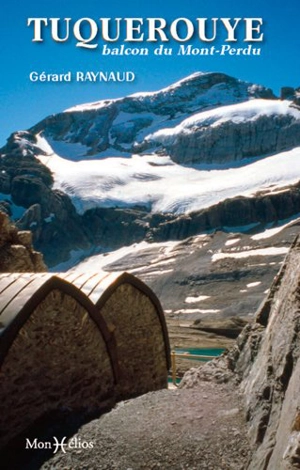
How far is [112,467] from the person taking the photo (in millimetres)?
7922

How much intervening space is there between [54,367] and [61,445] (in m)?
2.25

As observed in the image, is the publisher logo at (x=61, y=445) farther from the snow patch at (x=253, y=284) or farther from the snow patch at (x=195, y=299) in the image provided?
the snow patch at (x=195, y=299)

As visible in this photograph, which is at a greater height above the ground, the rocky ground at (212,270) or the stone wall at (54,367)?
the stone wall at (54,367)

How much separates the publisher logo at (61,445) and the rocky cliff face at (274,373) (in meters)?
2.60

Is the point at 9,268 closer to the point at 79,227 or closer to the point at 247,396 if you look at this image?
the point at 247,396

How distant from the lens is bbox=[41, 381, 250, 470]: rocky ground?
7555 millimetres

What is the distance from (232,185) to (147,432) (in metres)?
188

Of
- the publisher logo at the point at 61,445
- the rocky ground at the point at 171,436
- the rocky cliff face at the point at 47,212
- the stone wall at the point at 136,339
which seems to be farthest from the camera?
the rocky cliff face at the point at 47,212

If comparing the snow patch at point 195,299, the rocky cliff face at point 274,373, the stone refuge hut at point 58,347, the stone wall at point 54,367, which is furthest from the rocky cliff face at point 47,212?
the rocky cliff face at point 274,373

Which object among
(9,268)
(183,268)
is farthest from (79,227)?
(9,268)

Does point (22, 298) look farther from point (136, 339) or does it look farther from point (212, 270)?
point (212, 270)

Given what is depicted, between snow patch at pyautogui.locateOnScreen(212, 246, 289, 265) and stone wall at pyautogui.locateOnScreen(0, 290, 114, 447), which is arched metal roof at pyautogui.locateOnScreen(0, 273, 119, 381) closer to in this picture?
stone wall at pyautogui.locateOnScreen(0, 290, 114, 447)

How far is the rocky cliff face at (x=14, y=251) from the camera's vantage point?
17.6 metres

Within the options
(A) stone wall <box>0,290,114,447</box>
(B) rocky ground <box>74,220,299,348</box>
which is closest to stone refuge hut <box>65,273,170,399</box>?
(A) stone wall <box>0,290,114,447</box>
